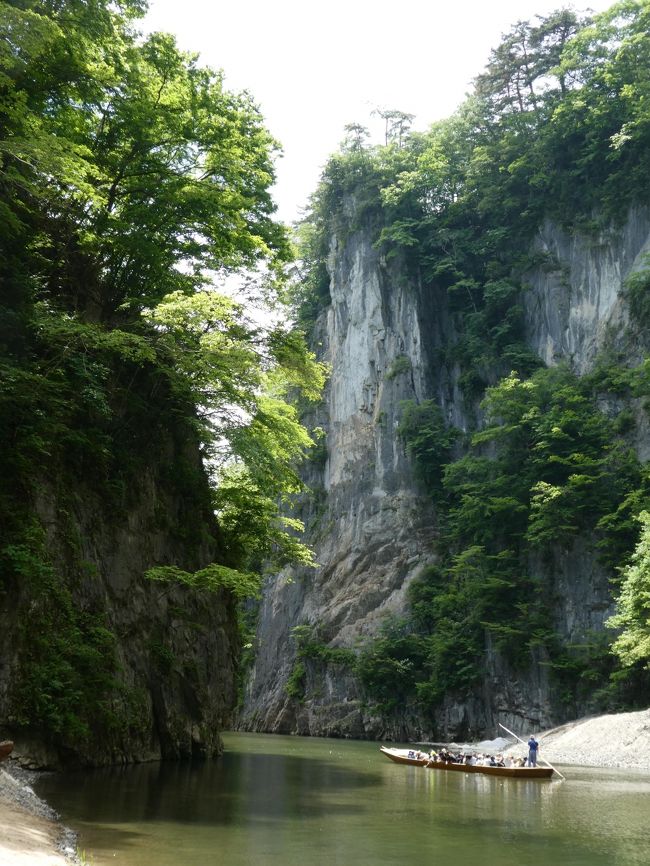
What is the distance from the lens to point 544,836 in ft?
40.5

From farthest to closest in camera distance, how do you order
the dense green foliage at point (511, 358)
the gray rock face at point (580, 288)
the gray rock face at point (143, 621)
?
the gray rock face at point (580, 288) → the dense green foliage at point (511, 358) → the gray rock face at point (143, 621)

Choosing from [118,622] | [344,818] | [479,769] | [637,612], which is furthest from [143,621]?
[637,612]

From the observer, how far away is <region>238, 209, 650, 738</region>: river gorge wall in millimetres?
37938

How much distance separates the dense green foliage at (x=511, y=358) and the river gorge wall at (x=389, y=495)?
0.72m

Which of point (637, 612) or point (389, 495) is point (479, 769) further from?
point (389, 495)

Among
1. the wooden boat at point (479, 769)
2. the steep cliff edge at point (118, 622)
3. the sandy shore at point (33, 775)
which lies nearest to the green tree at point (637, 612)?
the sandy shore at point (33, 775)

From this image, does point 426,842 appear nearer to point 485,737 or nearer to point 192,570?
point 192,570

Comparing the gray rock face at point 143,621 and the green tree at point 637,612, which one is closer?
the gray rock face at point 143,621

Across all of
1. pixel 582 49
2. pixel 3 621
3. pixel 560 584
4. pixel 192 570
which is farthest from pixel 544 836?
pixel 582 49

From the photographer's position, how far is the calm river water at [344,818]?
10.4 metres

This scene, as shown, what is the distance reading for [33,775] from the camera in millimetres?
15016

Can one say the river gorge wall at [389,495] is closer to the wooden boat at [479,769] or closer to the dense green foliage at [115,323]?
the wooden boat at [479,769]

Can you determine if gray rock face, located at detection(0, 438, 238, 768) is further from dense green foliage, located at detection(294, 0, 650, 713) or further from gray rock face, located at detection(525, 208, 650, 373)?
gray rock face, located at detection(525, 208, 650, 373)

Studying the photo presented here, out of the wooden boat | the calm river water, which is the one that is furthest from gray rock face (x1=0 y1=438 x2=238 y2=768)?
the wooden boat
